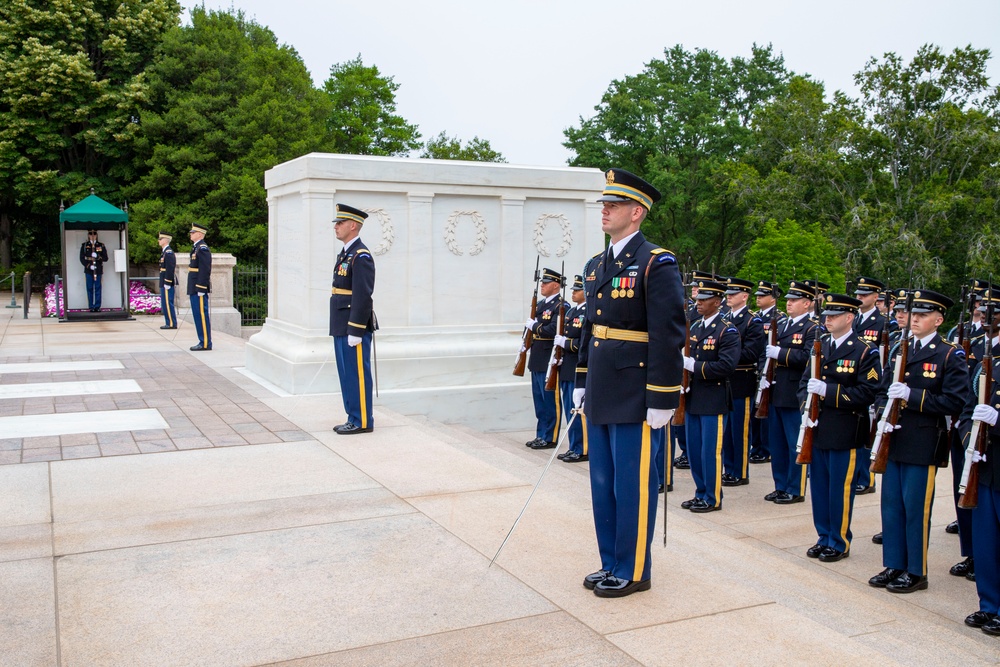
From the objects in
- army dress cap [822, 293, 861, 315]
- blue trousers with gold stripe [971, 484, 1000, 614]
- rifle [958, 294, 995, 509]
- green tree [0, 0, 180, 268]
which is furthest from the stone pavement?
green tree [0, 0, 180, 268]

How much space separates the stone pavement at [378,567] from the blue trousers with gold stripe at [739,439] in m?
0.27

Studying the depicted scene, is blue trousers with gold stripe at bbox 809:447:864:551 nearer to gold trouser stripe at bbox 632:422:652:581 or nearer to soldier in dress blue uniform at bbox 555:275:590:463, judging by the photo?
gold trouser stripe at bbox 632:422:652:581

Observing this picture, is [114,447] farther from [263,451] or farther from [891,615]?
[891,615]

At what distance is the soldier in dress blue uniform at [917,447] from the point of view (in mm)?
5270

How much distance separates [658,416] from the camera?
4.27 m

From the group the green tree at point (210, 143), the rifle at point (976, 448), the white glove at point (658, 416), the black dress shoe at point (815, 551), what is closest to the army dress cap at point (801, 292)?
the black dress shoe at point (815, 551)

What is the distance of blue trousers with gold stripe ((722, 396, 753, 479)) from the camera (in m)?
8.32

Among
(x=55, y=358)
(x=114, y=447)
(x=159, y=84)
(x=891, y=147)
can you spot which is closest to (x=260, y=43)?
(x=159, y=84)

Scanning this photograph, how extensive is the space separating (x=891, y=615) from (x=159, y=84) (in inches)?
1172

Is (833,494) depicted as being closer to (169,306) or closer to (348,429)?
(348,429)

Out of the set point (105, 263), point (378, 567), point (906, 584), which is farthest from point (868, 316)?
point (105, 263)

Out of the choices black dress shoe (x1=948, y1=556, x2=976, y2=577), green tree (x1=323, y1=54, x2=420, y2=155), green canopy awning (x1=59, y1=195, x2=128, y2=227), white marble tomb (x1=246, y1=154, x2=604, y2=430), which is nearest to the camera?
black dress shoe (x1=948, y1=556, x2=976, y2=577)

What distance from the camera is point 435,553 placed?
487cm

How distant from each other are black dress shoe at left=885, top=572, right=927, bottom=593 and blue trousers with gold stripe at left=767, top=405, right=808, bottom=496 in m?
2.25
